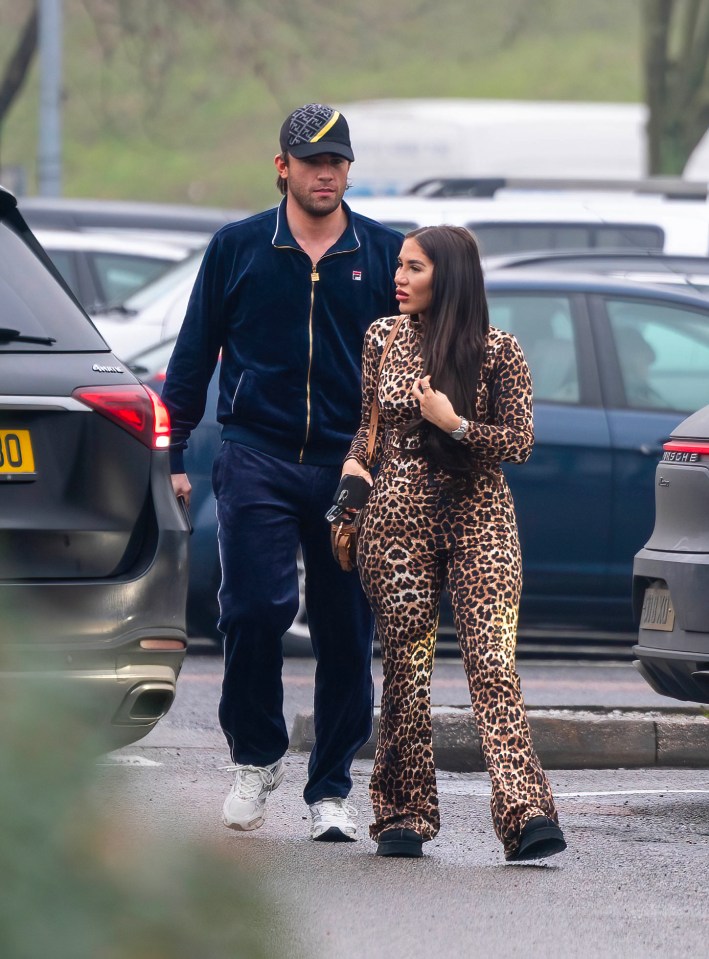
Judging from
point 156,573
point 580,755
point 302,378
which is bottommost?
point 580,755

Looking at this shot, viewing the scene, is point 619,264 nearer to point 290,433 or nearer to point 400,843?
point 290,433

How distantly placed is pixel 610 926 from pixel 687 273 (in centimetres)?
663

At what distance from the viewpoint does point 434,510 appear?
15.1ft

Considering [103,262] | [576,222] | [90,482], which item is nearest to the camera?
[90,482]

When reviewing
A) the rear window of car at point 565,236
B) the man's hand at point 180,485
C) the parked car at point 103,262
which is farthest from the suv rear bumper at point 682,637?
the parked car at point 103,262

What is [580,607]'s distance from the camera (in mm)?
8297

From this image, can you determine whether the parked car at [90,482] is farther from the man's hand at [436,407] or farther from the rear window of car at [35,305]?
the man's hand at [436,407]

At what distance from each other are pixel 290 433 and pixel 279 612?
446 mm

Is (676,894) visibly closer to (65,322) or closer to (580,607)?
(65,322)

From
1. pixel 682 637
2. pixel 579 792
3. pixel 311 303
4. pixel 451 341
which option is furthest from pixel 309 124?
pixel 579 792

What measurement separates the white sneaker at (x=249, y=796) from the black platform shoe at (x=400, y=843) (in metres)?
0.35

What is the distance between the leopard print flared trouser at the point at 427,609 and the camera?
4520 mm

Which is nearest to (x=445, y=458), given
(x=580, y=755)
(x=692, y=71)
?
(x=580, y=755)

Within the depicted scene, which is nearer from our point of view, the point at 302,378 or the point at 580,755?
the point at 302,378
